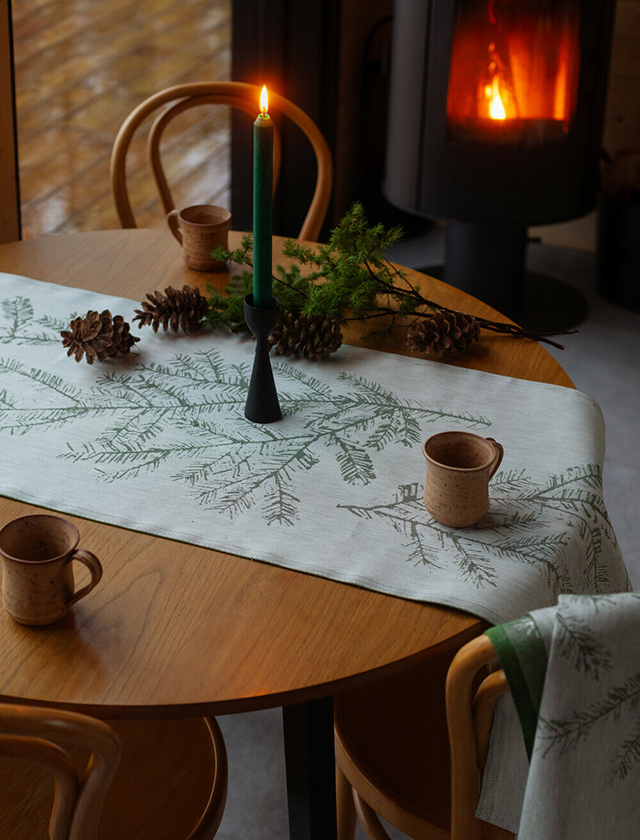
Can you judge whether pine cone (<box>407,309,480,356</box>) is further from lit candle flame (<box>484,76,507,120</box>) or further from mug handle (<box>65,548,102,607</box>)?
lit candle flame (<box>484,76,507,120</box>)

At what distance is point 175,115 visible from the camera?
190 cm

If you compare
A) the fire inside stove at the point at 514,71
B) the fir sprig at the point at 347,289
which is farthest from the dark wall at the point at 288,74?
the fir sprig at the point at 347,289

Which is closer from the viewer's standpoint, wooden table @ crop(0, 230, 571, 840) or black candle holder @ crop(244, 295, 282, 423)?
wooden table @ crop(0, 230, 571, 840)

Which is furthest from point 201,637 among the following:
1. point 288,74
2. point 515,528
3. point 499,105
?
point 288,74

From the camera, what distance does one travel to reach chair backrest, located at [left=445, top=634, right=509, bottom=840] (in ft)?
2.45

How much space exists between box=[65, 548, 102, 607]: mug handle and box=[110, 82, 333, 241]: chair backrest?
114cm

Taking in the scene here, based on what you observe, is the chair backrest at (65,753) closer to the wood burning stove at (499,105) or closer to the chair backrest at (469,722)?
the chair backrest at (469,722)

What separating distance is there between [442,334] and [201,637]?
62 cm

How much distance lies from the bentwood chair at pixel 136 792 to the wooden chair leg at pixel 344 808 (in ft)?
0.71

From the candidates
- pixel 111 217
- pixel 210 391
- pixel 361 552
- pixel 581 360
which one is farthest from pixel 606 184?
pixel 361 552

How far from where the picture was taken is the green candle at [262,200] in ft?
3.19

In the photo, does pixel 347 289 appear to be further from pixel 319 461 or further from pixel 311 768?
pixel 311 768

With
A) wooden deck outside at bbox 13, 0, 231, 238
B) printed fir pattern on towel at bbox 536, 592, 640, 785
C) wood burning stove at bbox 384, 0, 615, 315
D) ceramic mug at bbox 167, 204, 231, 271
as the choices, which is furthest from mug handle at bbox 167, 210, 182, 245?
wooden deck outside at bbox 13, 0, 231, 238

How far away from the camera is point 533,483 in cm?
104
